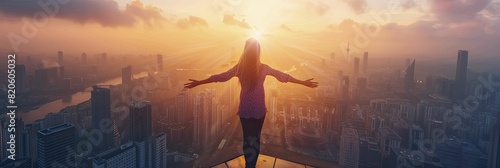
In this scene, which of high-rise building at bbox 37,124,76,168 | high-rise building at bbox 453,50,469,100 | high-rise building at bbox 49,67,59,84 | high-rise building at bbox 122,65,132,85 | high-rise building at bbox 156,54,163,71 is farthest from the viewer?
high-rise building at bbox 156,54,163,71

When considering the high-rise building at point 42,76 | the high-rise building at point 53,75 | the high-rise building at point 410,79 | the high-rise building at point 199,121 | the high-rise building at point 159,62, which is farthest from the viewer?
the high-rise building at point 410,79

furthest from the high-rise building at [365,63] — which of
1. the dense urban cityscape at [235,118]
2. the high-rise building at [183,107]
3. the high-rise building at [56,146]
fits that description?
the high-rise building at [56,146]

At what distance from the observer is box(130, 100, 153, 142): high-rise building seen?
19.1 ft

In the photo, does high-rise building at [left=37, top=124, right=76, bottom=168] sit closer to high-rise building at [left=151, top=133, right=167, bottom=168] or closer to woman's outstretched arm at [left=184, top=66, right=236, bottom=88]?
high-rise building at [left=151, top=133, right=167, bottom=168]

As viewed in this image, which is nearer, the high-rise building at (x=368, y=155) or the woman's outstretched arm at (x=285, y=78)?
the woman's outstretched arm at (x=285, y=78)

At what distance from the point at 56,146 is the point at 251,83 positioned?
5.18 meters

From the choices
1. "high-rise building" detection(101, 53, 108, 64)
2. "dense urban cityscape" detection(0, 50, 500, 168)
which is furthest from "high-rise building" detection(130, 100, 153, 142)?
"high-rise building" detection(101, 53, 108, 64)

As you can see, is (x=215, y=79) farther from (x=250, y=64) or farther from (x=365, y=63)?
(x=365, y=63)

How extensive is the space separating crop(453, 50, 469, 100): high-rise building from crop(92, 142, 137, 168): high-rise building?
29.6ft

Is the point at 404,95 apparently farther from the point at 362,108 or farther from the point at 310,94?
the point at 310,94

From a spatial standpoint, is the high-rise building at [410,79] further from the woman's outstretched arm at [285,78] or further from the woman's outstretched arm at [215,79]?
the woman's outstretched arm at [215,79]

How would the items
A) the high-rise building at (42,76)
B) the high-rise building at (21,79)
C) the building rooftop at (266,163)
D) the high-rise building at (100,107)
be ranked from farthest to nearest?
the high-rise building at (42,76) < the high-rise building at (100,107) < the high-rise building at (21,79) < the building rooftop at (266,163)

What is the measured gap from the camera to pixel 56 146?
507 centimetres

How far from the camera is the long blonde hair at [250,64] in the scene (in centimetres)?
141
